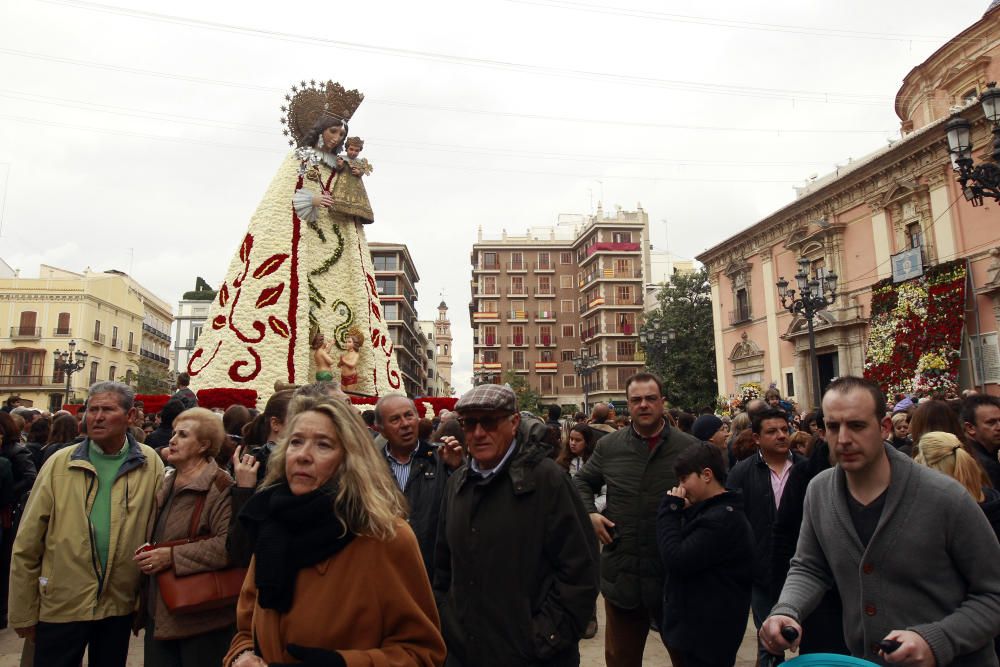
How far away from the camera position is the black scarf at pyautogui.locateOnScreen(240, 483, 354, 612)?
1922 millimetres

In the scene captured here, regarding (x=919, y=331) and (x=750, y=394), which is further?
(x=919, y=331)

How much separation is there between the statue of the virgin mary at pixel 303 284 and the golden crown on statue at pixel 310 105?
0.07 ft

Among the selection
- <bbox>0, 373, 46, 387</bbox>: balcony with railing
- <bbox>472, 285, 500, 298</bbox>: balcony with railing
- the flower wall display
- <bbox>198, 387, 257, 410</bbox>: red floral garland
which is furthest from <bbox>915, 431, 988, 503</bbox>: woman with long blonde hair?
<bbox>472, 285, 500, 298</bbox>: balcony with railing

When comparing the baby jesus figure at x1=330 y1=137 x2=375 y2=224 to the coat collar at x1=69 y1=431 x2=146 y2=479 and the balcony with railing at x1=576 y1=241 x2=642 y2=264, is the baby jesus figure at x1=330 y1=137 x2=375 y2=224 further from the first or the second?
the balcony with railing at x1=576 y1=241 x2=642 y2=264

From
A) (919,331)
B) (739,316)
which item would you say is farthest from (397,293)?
(919,331)

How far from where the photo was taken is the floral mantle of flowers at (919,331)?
723 inches

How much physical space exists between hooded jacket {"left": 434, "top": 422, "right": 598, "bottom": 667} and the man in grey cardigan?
68 centimetres

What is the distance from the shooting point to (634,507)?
12.1ft

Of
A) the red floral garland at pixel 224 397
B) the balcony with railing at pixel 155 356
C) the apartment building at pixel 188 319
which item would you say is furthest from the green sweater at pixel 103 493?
the apartment building at pixel 188 319

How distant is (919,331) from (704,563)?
19840 millimetres

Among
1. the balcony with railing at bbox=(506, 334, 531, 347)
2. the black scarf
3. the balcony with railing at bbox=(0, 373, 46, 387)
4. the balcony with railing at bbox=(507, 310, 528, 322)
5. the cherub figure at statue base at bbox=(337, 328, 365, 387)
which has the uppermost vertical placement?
the balcony with railing at bbox=(507, 310, 528, 322)

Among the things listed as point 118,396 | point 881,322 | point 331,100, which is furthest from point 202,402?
point 881,322

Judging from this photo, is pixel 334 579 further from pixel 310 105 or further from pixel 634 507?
pixel 310 105

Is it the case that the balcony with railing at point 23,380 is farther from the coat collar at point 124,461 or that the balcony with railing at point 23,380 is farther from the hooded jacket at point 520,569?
the hooded jacket at point 520,569
